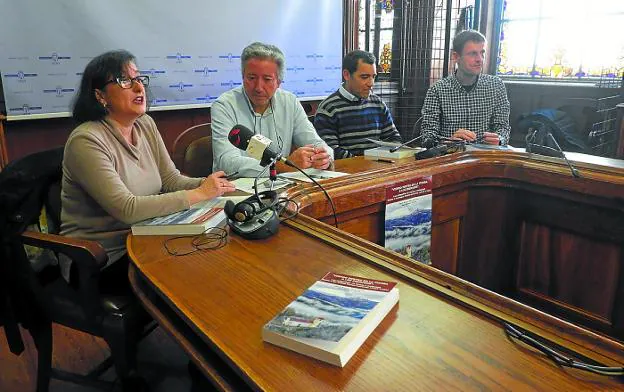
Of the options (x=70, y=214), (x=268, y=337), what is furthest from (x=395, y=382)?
(x=70, y=214)

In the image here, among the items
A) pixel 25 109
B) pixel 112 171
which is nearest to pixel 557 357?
pixel 112 171

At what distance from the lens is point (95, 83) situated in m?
1.57

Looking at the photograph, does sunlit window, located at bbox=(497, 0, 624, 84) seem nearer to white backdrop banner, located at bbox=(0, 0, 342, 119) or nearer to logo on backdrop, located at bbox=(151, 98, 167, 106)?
white backdrop banner, located at bbox=(0, 0, 342, 119)

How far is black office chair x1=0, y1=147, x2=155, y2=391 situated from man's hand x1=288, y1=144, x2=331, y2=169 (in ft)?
2.55

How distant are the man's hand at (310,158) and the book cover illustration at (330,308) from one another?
3.29 feet

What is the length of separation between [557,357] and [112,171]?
49.3 inches

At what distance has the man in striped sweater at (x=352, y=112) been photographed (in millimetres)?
2658

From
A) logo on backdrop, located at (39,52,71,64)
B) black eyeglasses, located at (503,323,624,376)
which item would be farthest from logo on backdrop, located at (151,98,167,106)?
black eyeglasses, located at (503,323,624,376)

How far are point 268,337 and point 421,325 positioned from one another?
0.23 metres

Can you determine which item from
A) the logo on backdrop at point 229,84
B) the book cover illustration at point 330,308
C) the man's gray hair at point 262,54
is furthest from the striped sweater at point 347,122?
the book cover illustration at point 330,308

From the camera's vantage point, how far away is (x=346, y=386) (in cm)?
60

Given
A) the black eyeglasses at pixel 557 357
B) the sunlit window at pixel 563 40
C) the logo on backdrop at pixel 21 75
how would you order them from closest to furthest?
1. the black eyeglasses at pixel 557 357
2. the logo on backdrop at pixel 21 75
3. the sunlit window at pixel 563 40

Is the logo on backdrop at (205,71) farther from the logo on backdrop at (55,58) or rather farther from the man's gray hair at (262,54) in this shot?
the man's gray hair at (262,54)

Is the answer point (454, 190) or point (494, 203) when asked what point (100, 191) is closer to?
point (454, 190)
